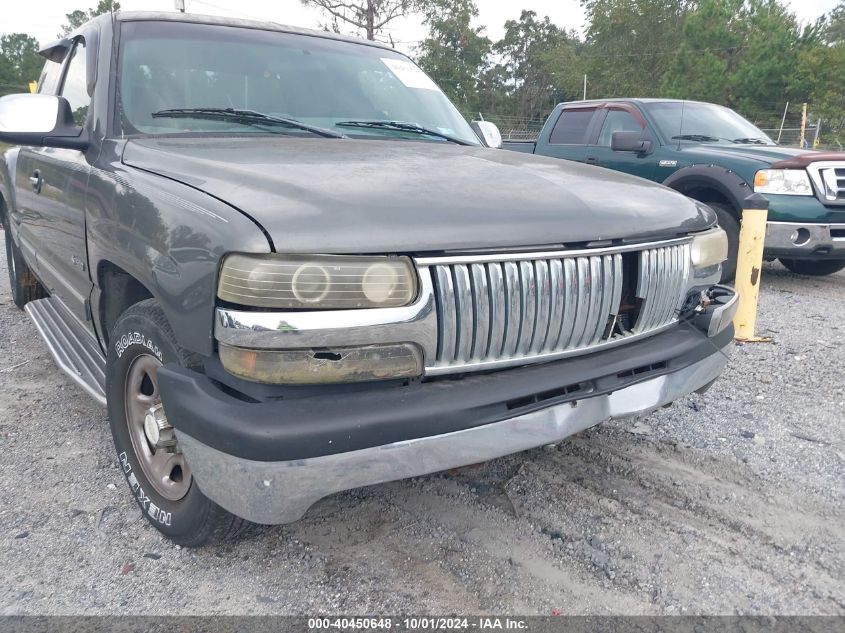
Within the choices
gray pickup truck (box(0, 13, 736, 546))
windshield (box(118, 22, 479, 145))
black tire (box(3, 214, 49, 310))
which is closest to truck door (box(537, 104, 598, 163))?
windshield (box(118, 22, 479, 145))

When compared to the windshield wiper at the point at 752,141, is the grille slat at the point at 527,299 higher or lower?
lower

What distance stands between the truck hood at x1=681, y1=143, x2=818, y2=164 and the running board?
18.6 feet

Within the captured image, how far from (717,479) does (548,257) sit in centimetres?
153

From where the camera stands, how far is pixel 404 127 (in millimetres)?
3375

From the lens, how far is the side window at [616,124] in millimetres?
7609

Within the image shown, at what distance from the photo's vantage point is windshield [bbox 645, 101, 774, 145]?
24.0 feet

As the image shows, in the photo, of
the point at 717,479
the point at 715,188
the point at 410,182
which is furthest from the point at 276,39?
the point at 715,188

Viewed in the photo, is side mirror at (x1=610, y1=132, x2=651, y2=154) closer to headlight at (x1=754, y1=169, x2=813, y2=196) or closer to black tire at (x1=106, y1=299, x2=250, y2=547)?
headlight at (x1=754, y1=169, x2=813, y2=196)

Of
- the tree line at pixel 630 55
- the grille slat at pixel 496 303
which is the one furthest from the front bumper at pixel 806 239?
the tree line at pixel 630 55

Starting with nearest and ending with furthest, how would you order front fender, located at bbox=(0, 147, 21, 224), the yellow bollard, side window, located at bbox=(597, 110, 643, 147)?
front fender, located at bbox=(0, 147, 21, 224) → the yellow bollard → side window, located at bbox=(597, 110, 643, 147)

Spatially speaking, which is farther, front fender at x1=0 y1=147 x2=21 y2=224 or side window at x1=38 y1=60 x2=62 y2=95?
front fender at x1=0 y1=147 x2=21 y2=224

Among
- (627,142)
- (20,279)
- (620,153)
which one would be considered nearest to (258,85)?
(20,279)

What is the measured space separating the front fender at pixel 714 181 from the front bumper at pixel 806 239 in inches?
14.7

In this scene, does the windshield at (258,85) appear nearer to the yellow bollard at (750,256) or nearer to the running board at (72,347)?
the running board at (72,347)
